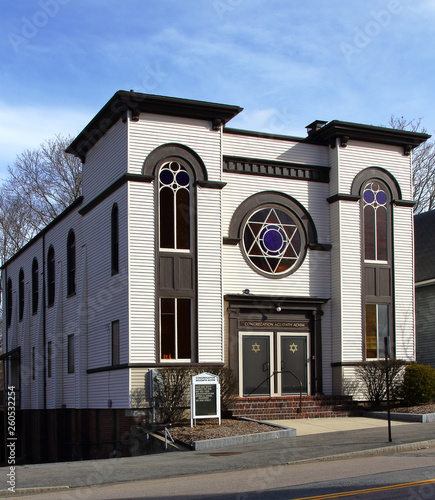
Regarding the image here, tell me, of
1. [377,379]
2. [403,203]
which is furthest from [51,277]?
[403,203]

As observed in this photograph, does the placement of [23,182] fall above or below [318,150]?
above

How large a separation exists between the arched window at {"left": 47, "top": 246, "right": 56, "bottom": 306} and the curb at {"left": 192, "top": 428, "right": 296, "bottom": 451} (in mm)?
16314

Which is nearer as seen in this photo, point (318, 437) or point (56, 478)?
point (56, 478)

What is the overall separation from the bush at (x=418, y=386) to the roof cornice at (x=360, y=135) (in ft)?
26.8

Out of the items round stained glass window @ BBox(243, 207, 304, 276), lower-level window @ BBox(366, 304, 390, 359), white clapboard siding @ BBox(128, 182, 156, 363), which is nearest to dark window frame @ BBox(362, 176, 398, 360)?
lower-level window @ BBox(366, 304, 390, 359)

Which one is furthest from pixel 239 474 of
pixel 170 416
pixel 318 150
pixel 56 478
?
pixel 318 150

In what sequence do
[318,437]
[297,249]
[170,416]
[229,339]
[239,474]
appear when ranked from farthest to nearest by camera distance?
1. [297,249]
2. [229,339]
3. [170,416]
4. [318,437]
5. [239,474]

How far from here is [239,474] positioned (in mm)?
12664

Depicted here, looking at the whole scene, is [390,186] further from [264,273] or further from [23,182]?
[23,182]

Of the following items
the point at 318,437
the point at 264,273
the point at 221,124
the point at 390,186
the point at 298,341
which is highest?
the point at 221,124

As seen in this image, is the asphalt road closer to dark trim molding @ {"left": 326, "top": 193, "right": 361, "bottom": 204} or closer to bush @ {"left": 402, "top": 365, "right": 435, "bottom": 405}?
bush @ {"left": 402, "top": 365, "right": 435, "bottom": 405}

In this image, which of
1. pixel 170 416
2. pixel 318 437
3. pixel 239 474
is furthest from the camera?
pixel 170 416

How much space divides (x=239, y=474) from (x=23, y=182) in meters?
39.8


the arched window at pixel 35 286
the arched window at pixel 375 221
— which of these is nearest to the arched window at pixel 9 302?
the arched window at pixel 35 286
